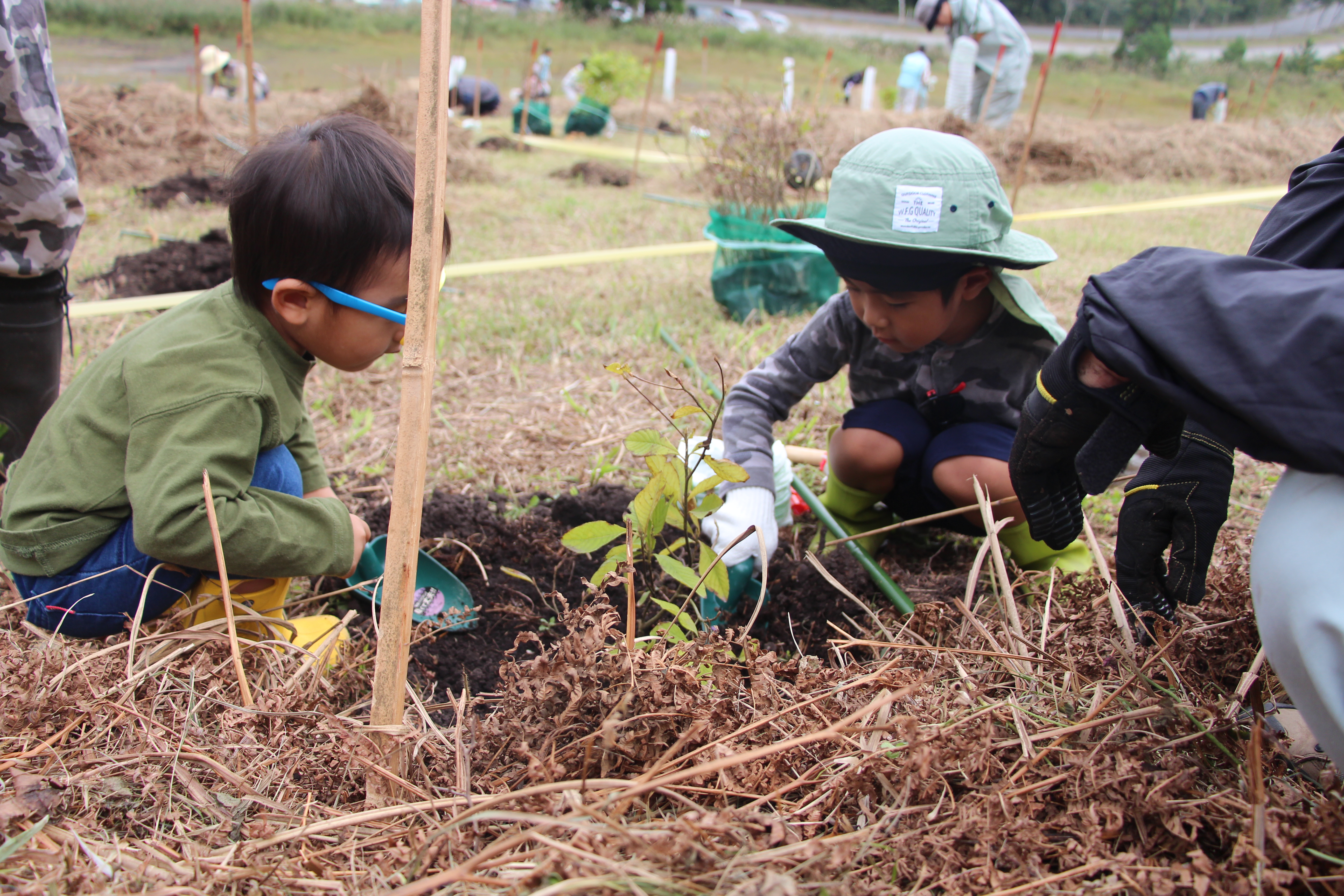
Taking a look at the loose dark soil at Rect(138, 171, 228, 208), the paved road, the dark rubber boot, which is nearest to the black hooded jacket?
the dark rubber boot

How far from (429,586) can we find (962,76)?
1045cm

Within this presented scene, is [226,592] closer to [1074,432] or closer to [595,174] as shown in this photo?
[1074,432]

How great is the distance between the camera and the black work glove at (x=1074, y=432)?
112 cm

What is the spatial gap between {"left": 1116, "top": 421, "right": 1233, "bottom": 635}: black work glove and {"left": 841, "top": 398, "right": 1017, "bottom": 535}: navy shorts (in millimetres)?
554

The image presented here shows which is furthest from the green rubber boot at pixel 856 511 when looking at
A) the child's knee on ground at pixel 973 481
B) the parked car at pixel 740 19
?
the parked car at pixel 740 19

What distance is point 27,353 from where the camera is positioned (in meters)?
2.16

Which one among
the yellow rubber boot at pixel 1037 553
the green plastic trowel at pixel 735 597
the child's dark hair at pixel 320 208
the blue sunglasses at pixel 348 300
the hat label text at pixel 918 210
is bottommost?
the green plastic trowel at pixel 735 597

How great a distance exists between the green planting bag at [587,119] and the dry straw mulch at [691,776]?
36.8ft

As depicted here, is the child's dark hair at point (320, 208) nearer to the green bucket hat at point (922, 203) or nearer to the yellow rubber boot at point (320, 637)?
the yellow rubber boot at point (320, 637)

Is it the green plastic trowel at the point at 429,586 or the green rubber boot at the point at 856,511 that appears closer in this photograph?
the green plastic trowel at the point at 429,586

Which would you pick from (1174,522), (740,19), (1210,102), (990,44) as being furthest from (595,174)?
(740,19)

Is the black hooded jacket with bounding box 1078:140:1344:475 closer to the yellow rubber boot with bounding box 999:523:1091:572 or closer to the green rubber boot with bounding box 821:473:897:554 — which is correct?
the yellow rubber boot with bounding box 999:523:1091:572

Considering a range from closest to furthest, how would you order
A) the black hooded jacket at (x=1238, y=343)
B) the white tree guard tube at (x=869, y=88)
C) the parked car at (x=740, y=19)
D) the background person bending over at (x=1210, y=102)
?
the black hooded jacket at (x=1238, y=343) → the white tree guard tube at (x=869, y=88) → the background person bending over at (x=1210, y=102) → the parked car at (x=740, y=19)

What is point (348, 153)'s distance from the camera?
60.6 inches
